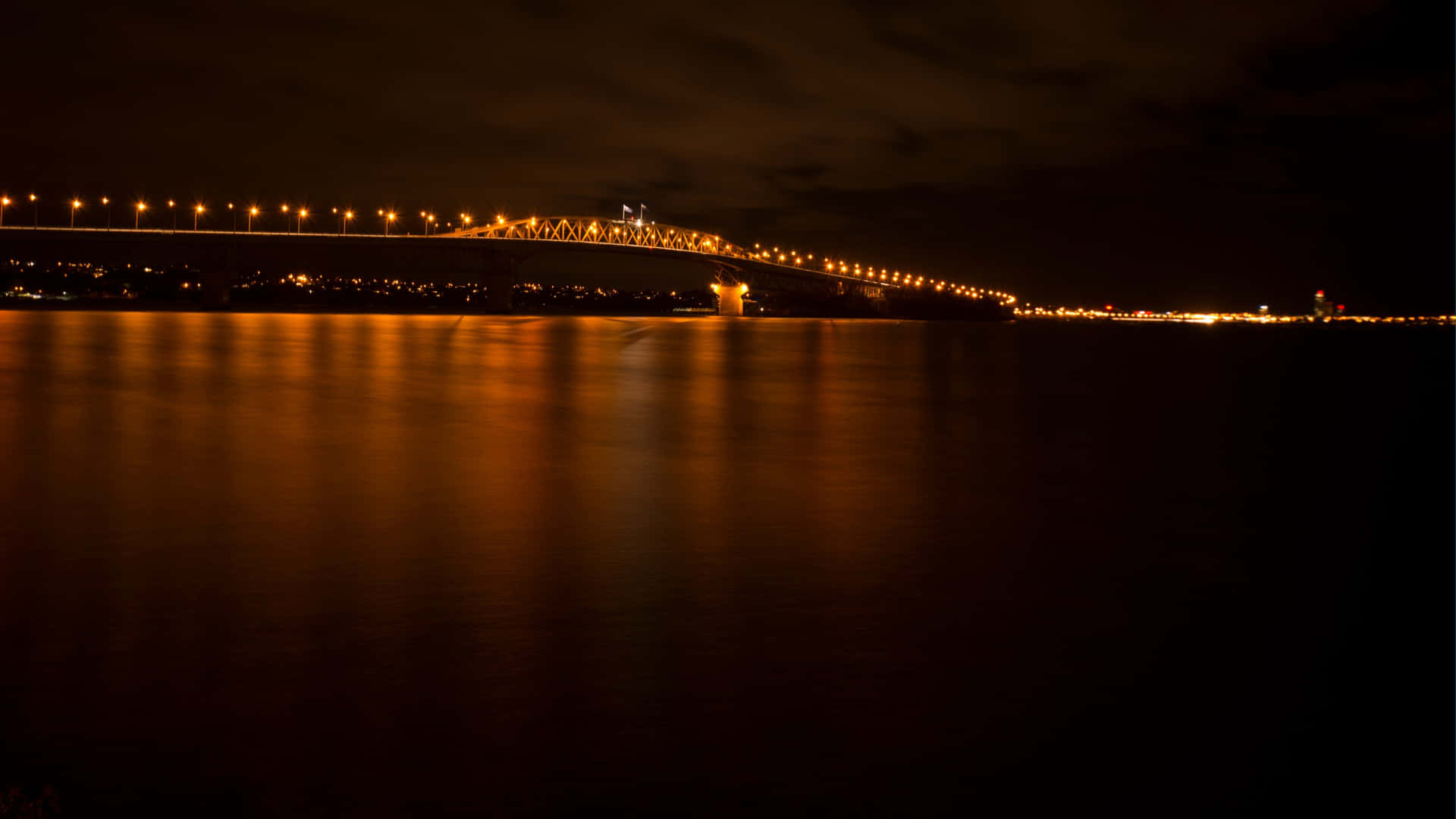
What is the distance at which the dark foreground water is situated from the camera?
4.33 meters

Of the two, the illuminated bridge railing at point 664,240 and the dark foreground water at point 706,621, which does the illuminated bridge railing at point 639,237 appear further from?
the dark foreground water at point 706,621

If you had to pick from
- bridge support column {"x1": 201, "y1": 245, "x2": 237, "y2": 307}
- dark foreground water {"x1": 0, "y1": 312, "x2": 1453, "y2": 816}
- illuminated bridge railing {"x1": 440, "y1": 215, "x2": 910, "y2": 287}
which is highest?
illuminated bridge railing {"x1": 440, "y1": 215, "x2": 910, "y2": 287}

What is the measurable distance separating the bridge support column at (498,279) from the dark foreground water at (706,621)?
87.1 metres

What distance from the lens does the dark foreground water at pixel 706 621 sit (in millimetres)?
4332

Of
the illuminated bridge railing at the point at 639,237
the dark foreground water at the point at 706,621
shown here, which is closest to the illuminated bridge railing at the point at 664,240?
the illuminated bridge railing at the point at 639,237

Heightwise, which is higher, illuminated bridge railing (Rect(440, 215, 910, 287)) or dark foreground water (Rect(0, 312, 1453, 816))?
illuminated bridge railing (Rect(440, 215, 910, 287))

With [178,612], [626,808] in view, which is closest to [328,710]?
[626,808]

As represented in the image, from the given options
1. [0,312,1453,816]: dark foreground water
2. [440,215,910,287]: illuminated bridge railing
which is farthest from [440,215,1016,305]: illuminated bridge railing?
[0,312,1453,816]: dark foreground water

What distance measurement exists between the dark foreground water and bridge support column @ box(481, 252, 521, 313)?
8709 centimetres

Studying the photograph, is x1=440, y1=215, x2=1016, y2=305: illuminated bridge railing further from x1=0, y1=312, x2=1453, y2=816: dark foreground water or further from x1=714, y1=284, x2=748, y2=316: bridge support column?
x1=0, y1=312, x2=1453, y2=816: dark foreground water

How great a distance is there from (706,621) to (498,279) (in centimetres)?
9863

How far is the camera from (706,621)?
6047mm

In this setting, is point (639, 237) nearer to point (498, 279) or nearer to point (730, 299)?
point (730, 299)

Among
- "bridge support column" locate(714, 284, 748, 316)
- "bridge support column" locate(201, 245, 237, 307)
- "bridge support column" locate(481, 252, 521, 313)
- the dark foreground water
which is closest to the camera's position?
the dark foreground water
